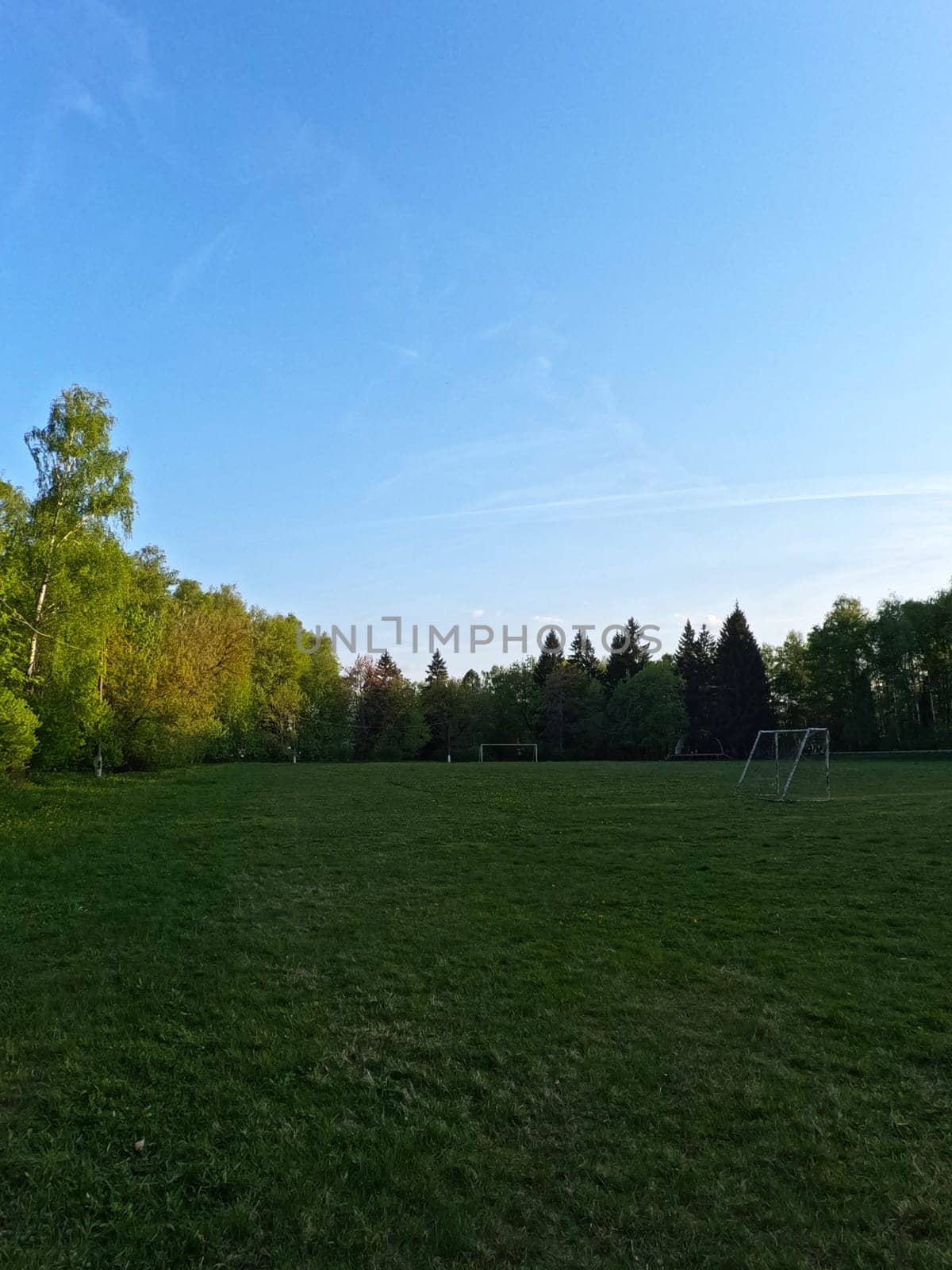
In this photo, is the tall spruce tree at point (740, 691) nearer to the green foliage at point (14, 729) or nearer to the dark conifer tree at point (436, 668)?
the dark conifer tree at point (436, 668)

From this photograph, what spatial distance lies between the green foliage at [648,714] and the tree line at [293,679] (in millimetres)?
166

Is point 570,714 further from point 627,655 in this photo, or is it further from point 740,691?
point 740,691

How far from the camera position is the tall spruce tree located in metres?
62.5

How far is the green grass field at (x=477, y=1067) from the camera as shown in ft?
10.9

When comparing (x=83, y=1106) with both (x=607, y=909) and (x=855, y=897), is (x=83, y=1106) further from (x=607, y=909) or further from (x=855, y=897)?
(x=855, y=897)

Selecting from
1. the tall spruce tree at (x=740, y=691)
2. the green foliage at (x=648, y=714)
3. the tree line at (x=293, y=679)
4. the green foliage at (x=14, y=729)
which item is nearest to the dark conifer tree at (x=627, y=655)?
the tree line at (x=293, y=679)

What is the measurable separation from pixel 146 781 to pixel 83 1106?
25.3m

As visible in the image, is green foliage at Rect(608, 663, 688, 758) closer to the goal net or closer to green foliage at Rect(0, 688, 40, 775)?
the goal net

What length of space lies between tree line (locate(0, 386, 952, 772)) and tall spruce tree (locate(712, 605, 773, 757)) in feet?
0.51

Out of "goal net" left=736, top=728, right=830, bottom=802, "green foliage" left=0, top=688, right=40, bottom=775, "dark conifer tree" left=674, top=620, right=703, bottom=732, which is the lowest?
"goal net" left=736, top=728, right=830, bottom=802

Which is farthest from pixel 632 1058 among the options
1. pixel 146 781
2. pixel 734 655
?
pixel 734 655

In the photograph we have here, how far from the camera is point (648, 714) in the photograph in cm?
6556

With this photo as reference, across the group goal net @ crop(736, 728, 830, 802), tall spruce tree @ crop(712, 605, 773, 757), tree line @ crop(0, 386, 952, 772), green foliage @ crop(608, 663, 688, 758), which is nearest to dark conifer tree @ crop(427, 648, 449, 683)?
tree line @ crop(0, 386, 952, 772)

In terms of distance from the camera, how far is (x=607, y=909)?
924 centimetres
